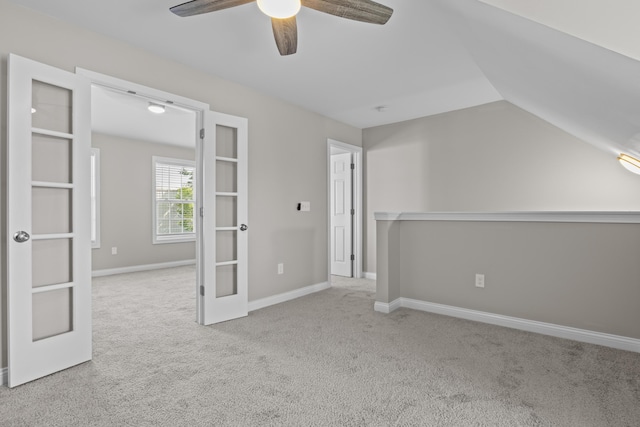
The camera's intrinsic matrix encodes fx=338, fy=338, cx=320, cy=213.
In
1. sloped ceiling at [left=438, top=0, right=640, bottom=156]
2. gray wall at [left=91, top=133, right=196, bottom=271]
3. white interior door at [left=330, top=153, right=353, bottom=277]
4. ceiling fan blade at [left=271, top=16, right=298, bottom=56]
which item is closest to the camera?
sloped ceiling at [left=438, top=0, right=640, bottom=156]

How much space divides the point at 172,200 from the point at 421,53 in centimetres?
567

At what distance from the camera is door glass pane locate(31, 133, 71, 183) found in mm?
2189

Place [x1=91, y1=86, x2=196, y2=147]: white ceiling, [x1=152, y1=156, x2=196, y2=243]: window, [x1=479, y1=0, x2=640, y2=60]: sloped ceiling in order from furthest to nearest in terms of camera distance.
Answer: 1. [x1=152, y1=156, x2=196, y2=243]: window
2. [x1=91, y1=86, x2=196, y2=147]: white ceiling
3. [x1=479, y1=0, x2=640, y2=60]: sloped ceiling

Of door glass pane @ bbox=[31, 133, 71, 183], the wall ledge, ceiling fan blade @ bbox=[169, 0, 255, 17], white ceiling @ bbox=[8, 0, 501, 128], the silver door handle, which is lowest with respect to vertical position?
the silver door handle

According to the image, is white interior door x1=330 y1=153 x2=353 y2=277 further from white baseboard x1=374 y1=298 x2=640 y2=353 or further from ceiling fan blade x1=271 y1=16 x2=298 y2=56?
ceiling fan blade x1=271 y1=16 x2=298 y2=56

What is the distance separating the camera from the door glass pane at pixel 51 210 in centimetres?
220

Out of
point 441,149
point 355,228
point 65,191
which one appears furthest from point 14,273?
point 441,149

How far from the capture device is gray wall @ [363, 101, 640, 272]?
141 inches

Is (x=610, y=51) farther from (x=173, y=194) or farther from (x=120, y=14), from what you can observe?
(x=173, y=194)

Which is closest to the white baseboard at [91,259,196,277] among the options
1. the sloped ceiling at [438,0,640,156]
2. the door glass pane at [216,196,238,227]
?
the door glass pane at [216,196,238,227]

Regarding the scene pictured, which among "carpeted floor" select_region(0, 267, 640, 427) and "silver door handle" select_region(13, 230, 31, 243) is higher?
"silver door handle" select_region(13, 230, 31, 243)

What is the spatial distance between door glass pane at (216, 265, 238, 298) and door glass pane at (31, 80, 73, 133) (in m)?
1.72

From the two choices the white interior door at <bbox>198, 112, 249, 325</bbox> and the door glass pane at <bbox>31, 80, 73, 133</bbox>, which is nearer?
the door glass pane at <bbox>31, 80, 73, 133</bbox>

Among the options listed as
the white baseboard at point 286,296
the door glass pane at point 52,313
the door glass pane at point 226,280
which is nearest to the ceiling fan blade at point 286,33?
the door glass pane at point 226,280
